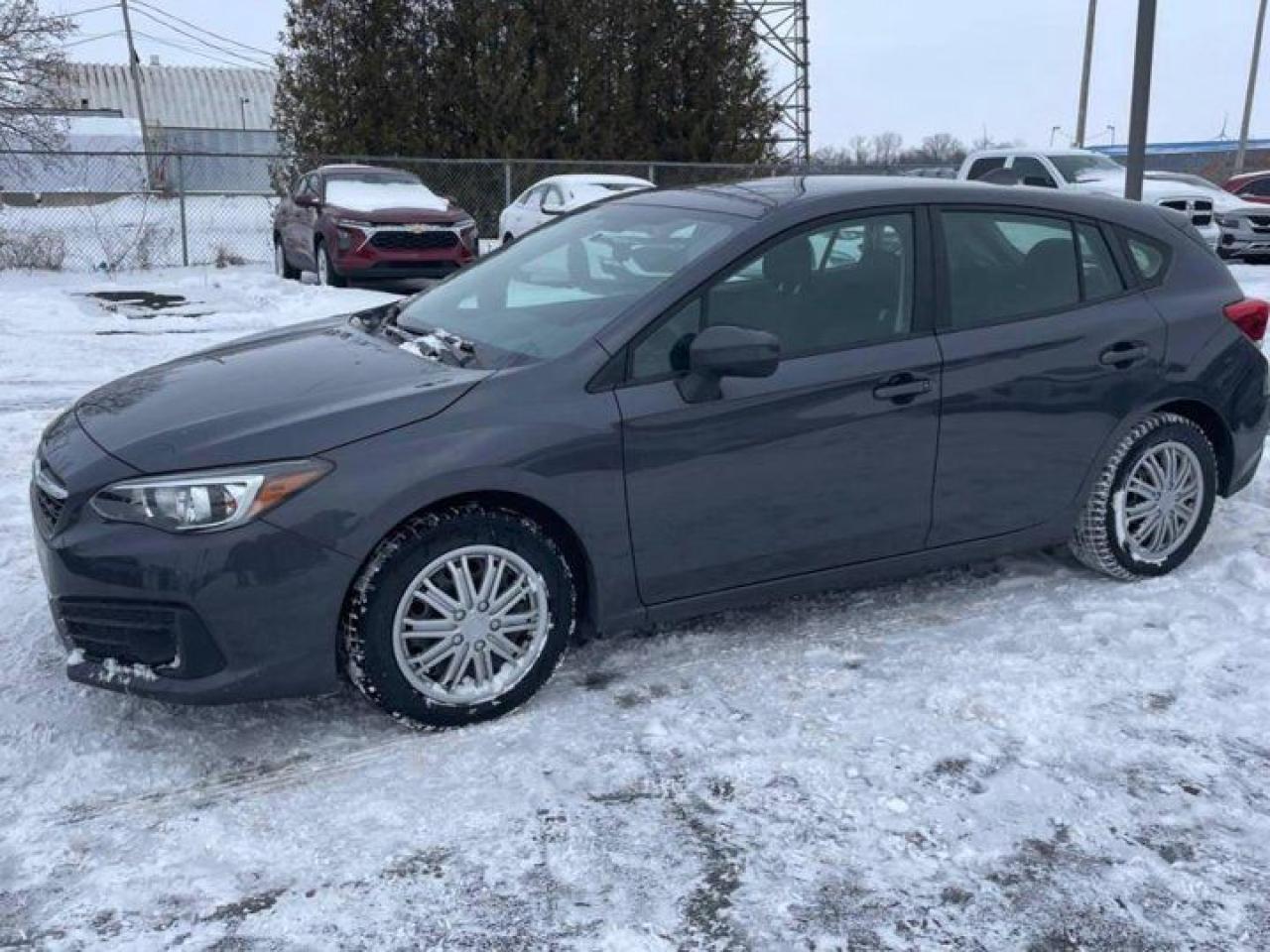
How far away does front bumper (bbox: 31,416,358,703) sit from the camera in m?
3.29

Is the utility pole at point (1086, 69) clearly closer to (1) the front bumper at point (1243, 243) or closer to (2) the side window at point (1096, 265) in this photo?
(1) the front bumper at point (1243, 243)

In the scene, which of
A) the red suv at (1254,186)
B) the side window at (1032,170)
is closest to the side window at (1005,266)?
the side window at (1032,170)

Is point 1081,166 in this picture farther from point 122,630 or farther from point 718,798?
point 122,630

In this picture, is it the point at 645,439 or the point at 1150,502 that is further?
the point at 1150,502

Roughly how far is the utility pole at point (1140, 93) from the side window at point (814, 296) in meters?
6.33

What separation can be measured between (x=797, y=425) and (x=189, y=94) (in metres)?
72.7

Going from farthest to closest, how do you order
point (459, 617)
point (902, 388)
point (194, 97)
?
1. point (194, 97)
2. point (902, 388)
3. point (459, 617)

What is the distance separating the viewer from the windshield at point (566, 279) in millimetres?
4031

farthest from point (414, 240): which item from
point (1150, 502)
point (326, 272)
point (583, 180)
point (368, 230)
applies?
point (1150, 502)

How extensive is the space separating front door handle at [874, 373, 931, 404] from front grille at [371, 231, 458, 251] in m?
11.9

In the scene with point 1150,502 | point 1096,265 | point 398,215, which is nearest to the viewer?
point 1096,265

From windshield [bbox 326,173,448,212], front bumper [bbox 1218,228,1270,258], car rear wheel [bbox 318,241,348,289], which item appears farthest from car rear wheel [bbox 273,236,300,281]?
front bumper [bbox 1218,228,1270,258]

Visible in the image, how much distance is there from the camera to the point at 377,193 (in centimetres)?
1639

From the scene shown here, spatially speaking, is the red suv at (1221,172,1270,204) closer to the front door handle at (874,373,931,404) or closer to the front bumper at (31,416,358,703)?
the front door handle at (874,373,931,404)
